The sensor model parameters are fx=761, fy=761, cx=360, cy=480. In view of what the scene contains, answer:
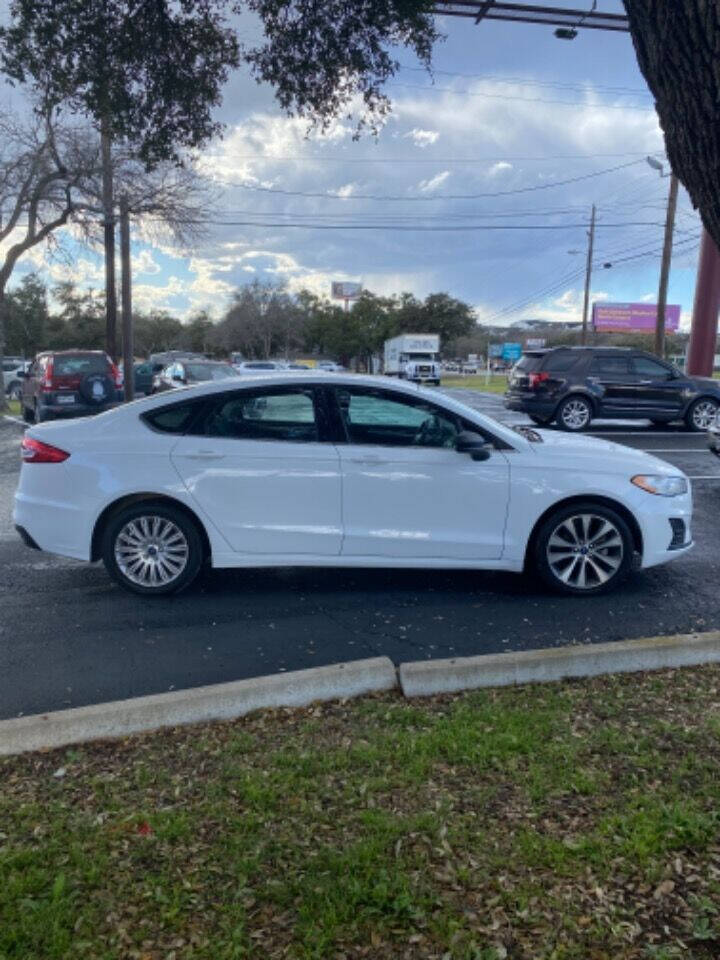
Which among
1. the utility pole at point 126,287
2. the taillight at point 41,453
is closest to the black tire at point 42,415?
the utility pole at point 126,287

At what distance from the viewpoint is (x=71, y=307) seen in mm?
68438

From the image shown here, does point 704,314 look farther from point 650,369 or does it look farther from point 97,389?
point 97,389

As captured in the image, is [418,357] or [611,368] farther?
[418,357]

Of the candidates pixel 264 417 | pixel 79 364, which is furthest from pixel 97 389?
pixel 264 417

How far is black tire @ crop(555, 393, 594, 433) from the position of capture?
16.3 metres

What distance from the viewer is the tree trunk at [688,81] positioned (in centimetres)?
248

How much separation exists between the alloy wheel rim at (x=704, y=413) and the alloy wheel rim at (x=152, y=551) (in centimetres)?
1417

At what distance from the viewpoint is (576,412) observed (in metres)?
16.4

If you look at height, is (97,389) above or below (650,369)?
below

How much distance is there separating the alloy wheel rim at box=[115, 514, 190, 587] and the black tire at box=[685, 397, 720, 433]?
1407 cm

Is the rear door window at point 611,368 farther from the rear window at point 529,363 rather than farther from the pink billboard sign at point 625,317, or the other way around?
the pink billboard sign at point 625,317

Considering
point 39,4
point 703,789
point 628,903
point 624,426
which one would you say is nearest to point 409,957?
point 628,903

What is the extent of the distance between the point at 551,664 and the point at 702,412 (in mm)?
14539

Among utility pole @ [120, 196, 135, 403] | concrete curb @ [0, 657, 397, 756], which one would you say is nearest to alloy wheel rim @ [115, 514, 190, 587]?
concrete curb @ [0, 657, 397, 756]
